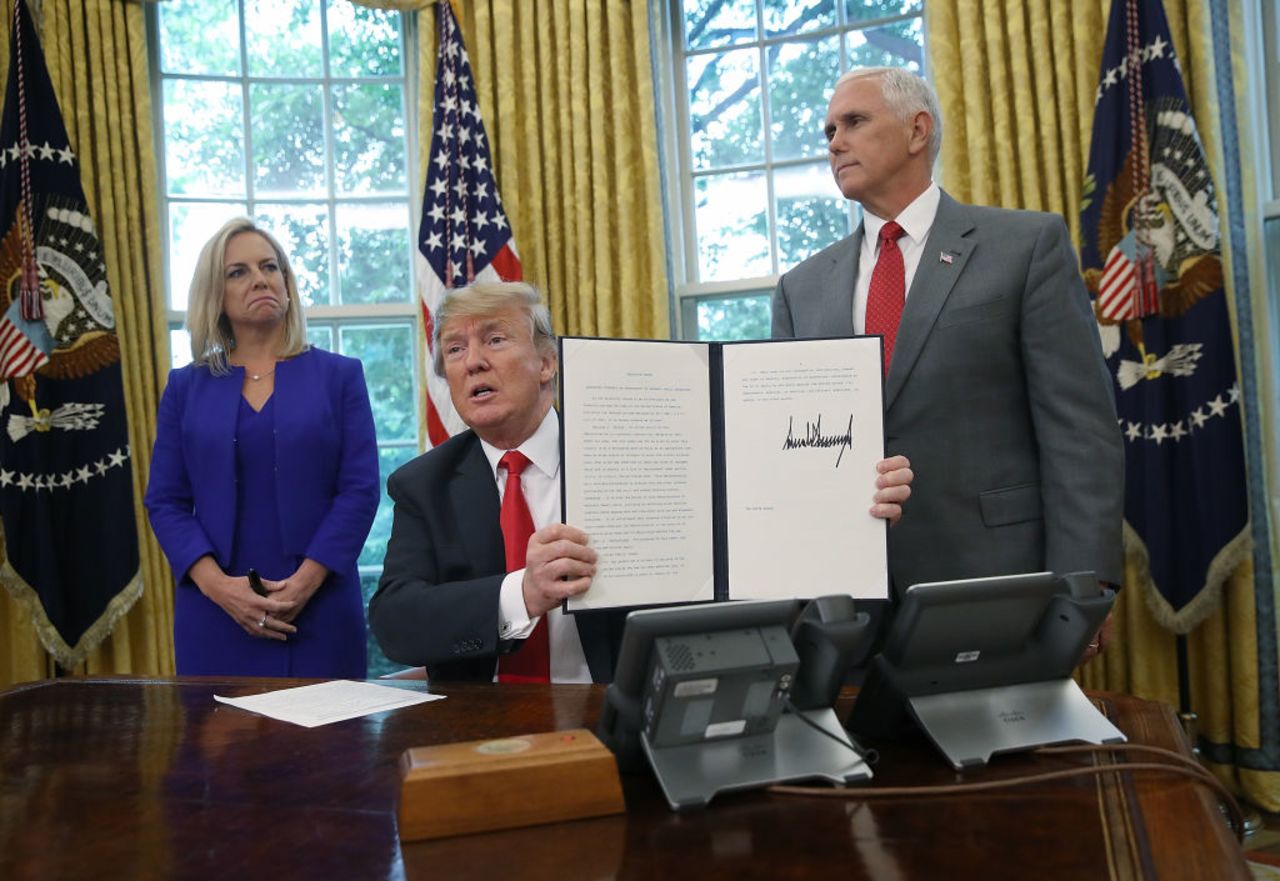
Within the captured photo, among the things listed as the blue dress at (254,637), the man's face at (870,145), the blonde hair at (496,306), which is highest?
the man's face at (870,145)

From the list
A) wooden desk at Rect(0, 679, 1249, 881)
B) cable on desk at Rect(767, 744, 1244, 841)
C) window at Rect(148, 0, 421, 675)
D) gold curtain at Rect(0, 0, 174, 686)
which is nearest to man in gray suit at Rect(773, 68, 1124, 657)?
wooden desk at Rect(0, 679, 1249, 881)

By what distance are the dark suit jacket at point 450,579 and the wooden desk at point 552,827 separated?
1.08 ft

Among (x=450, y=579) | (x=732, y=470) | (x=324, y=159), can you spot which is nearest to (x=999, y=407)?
(x=732, y=470)

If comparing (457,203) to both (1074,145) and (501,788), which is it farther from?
(501,788)

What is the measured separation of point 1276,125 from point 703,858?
12.0 ft

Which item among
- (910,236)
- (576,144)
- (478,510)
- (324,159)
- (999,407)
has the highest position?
(324,159)

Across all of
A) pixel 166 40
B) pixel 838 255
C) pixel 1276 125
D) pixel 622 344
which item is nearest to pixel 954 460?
pixel 838 255

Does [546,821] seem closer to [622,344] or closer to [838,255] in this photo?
[622,344]

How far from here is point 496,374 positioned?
195 centimetres

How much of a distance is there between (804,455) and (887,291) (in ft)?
2.34

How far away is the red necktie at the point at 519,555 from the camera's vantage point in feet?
6.02

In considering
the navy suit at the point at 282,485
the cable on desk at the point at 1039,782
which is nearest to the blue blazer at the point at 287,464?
the navy suit at the point at 282,485

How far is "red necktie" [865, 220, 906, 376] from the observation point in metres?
2.12

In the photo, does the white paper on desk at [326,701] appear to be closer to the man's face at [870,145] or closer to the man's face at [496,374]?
the man's face at [496,374]
